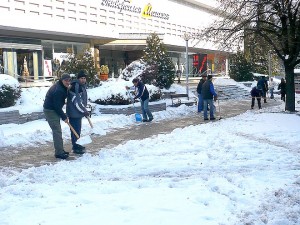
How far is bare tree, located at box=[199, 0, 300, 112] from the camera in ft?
50.9

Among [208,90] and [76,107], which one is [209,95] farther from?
[76,107]

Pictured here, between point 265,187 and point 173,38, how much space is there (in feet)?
119

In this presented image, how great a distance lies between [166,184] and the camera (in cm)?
586

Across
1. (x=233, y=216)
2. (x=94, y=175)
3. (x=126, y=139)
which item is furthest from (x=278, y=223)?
(x=126, y=139)

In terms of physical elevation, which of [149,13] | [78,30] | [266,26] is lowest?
[266,26]

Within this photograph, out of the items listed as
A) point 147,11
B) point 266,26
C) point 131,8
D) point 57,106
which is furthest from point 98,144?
point 147,11

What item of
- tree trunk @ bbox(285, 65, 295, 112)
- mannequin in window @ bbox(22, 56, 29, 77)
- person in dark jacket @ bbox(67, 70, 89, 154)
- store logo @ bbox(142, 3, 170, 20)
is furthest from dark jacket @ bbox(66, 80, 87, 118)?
store logo @ bbox(142, 3, 170, 20)

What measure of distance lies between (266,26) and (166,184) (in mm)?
12592

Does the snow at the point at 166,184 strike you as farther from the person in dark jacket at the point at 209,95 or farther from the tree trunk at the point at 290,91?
the tree trunk at the point at 290,91

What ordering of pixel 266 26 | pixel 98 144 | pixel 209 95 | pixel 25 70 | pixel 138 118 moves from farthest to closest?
pixel 25 70, pixel 266 26, pixel 209 95, pixel 138 118, pixel 98 144

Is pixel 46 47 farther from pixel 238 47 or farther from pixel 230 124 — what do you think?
pixel 230 124

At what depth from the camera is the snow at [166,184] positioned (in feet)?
14.7

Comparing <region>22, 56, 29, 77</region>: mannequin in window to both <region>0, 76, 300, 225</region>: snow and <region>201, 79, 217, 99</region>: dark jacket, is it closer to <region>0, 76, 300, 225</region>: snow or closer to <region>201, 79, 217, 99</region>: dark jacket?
<region>201, 79, 217, 99</region>: dark jacket

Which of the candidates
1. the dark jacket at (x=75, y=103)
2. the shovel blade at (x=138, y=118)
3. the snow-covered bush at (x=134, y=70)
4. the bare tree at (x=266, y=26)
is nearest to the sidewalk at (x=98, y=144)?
the shovel blade at (x=138, y=118)
